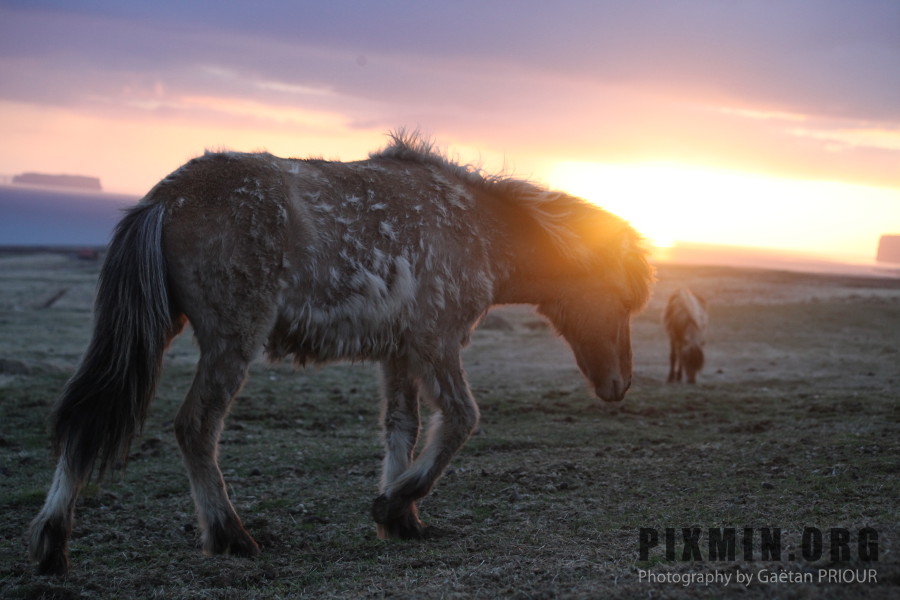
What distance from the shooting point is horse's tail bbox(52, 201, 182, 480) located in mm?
4371

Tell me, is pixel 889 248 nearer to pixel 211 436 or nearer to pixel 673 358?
pixel 673 358

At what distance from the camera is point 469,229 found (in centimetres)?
550

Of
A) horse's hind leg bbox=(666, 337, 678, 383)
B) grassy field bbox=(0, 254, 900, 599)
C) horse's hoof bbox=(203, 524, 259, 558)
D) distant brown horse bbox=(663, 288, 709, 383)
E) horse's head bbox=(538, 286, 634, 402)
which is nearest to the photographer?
grassy field bbox=(0, 254, 900, 599)

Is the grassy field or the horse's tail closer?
the grassy field

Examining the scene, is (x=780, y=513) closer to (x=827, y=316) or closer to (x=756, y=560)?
(x=756, y=560)

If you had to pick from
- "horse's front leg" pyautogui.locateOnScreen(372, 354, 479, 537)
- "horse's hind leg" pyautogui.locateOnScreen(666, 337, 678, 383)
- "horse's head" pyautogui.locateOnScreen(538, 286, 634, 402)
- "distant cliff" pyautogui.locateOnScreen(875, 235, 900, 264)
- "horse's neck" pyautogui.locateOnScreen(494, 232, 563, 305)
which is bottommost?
"horse's hind leg" pyautogui.locateOnScreen(666, 337, 678, 383)

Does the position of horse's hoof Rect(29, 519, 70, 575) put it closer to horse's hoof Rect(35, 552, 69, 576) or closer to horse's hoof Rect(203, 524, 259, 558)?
horse's hoof Rect(35, 552, 69, 576)

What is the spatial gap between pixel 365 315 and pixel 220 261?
3.02 ft

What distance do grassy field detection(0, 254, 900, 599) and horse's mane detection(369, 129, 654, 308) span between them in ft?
5.56

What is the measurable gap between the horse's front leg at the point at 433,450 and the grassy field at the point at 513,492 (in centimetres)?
19

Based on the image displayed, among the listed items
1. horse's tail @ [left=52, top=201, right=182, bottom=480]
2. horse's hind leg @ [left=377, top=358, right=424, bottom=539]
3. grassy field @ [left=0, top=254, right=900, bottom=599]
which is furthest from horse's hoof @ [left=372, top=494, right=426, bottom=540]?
horse's tail @ [left=52, top=201, right=182, bottom=480]

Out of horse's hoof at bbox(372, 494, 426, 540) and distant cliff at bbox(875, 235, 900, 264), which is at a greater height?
distant cliff at bbox(875, 235, 900, 264)

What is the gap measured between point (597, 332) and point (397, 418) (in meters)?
1.62

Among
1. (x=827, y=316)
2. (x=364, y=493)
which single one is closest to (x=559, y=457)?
(x=364, y=493)
